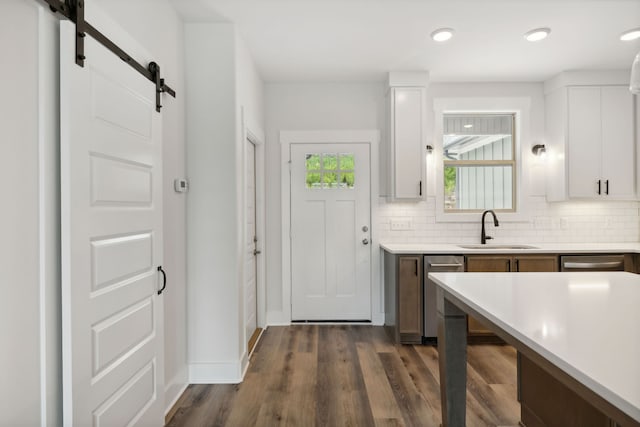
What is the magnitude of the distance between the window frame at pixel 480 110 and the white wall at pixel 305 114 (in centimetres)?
65

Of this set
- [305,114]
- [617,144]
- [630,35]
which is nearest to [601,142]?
[617,144]

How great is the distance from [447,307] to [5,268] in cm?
180

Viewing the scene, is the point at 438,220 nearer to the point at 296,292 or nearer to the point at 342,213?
the point at 342,213

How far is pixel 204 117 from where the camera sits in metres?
2.65

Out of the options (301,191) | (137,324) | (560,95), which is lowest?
(137,324)

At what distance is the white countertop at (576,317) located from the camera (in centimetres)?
77

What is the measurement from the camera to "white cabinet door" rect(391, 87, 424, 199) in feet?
12.3

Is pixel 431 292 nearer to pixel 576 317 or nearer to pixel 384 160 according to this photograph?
pixel 384 160

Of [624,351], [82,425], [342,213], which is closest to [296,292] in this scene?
[342,213]

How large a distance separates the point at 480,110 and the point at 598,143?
121 cm

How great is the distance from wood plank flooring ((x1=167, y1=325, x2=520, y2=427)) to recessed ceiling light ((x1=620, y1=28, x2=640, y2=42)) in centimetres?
283

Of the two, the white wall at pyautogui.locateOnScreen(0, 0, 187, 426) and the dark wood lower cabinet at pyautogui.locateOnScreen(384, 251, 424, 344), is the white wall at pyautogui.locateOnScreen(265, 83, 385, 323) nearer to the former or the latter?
the dark wood lower cabinet at pyautogui.locateOnScreen(384, 251, 424, 344)

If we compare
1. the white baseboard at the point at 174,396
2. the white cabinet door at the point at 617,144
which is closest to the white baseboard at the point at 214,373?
the white baseboard at the point at 174,396

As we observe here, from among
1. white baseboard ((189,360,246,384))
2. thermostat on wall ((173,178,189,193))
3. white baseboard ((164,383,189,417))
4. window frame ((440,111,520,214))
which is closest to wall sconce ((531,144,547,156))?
window frame ((440,111,520,214))
